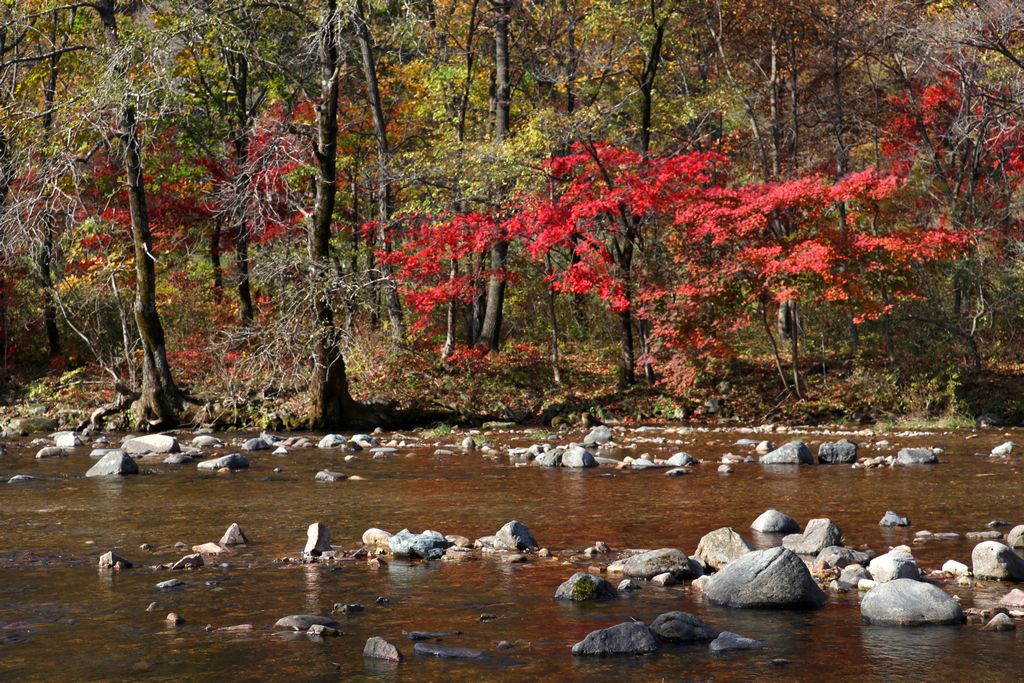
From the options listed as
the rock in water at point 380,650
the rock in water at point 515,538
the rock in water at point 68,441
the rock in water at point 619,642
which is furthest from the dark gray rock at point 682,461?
the rock in water at point 68,441

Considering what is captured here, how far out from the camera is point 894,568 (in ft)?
19.5

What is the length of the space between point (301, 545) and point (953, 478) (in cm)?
680

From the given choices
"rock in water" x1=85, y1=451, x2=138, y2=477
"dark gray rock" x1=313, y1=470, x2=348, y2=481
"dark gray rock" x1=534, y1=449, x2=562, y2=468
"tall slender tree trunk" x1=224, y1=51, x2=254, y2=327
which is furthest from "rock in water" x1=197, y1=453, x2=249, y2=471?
"tall slender tree trunk" x1=224, y1=51, x2=254, y2=327

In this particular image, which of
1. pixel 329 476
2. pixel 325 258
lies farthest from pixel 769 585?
pixel 325 258

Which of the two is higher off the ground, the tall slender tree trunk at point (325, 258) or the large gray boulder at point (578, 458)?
the tall slender tree trunk at point (325, 258)

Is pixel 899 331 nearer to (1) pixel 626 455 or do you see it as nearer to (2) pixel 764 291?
(2) pixel 764 291

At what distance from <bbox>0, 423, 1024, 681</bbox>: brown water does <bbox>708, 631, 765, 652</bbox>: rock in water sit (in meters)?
0.08

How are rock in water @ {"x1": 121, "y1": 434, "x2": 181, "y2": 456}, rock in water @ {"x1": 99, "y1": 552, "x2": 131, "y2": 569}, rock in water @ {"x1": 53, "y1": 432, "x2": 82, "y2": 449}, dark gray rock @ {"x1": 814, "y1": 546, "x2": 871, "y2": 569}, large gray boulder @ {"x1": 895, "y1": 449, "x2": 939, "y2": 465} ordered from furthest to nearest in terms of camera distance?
rock in water @ {"x1": 53, "y1": 432, "x2": 82, "y2": 449}
rock in water @ {"x1": 121, "y1": 434, "x2": 181, "y2": 456}
large gray boulder @ {"x1": 895, "y1": 449, "x2": 939, "y2": 465}
rock in water @ {"x1": 99, "y1": 552, "x2": 131, "y2": 569}
dark gray rock @ {"x1": 814, "y1": 546, "x2": 871, "y2": 569}

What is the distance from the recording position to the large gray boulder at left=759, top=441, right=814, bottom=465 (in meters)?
12.3

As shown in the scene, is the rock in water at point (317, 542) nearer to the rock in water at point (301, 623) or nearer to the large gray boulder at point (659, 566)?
the rock in water at point (301, 623)

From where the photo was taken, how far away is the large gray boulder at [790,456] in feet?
40.2

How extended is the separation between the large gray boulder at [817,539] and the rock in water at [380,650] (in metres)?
3.33

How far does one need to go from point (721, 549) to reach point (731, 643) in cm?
183

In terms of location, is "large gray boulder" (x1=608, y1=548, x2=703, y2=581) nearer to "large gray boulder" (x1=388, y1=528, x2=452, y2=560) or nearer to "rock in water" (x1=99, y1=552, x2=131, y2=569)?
"large gray boulder" (x1=388, y1=528, x2=452, y2=560)
